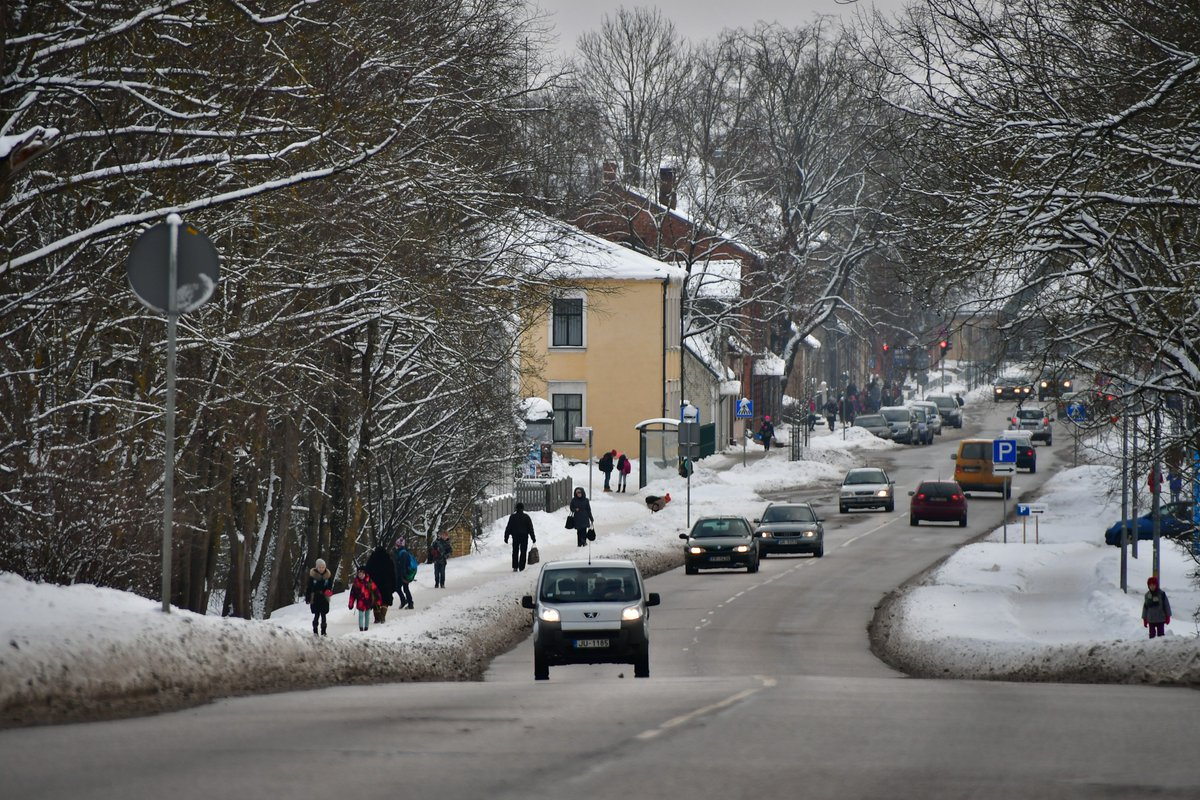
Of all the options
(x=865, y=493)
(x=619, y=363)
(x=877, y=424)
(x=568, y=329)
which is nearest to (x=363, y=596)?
(x=865, y=493)

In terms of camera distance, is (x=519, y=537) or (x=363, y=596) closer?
(x=363, y=596)

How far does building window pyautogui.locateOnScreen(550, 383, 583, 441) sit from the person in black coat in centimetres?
3834

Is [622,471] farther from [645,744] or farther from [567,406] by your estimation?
[645,744]

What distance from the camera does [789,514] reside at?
41.3m

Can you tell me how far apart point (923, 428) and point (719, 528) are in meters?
49.9

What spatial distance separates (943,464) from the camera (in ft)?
233

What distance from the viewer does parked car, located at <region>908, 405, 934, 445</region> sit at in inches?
3364

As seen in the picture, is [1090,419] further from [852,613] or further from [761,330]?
[761,330]

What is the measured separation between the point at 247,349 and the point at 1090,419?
49.4 feet

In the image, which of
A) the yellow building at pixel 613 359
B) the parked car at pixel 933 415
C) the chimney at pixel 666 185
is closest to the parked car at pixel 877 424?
the parked car at pixel 933 415

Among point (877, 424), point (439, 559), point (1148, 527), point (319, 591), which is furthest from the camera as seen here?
point (877, 424)

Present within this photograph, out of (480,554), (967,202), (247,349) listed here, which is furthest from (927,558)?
(247,349)

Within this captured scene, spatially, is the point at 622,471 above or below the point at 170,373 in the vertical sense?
below

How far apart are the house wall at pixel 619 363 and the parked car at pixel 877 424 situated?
24754 mm
